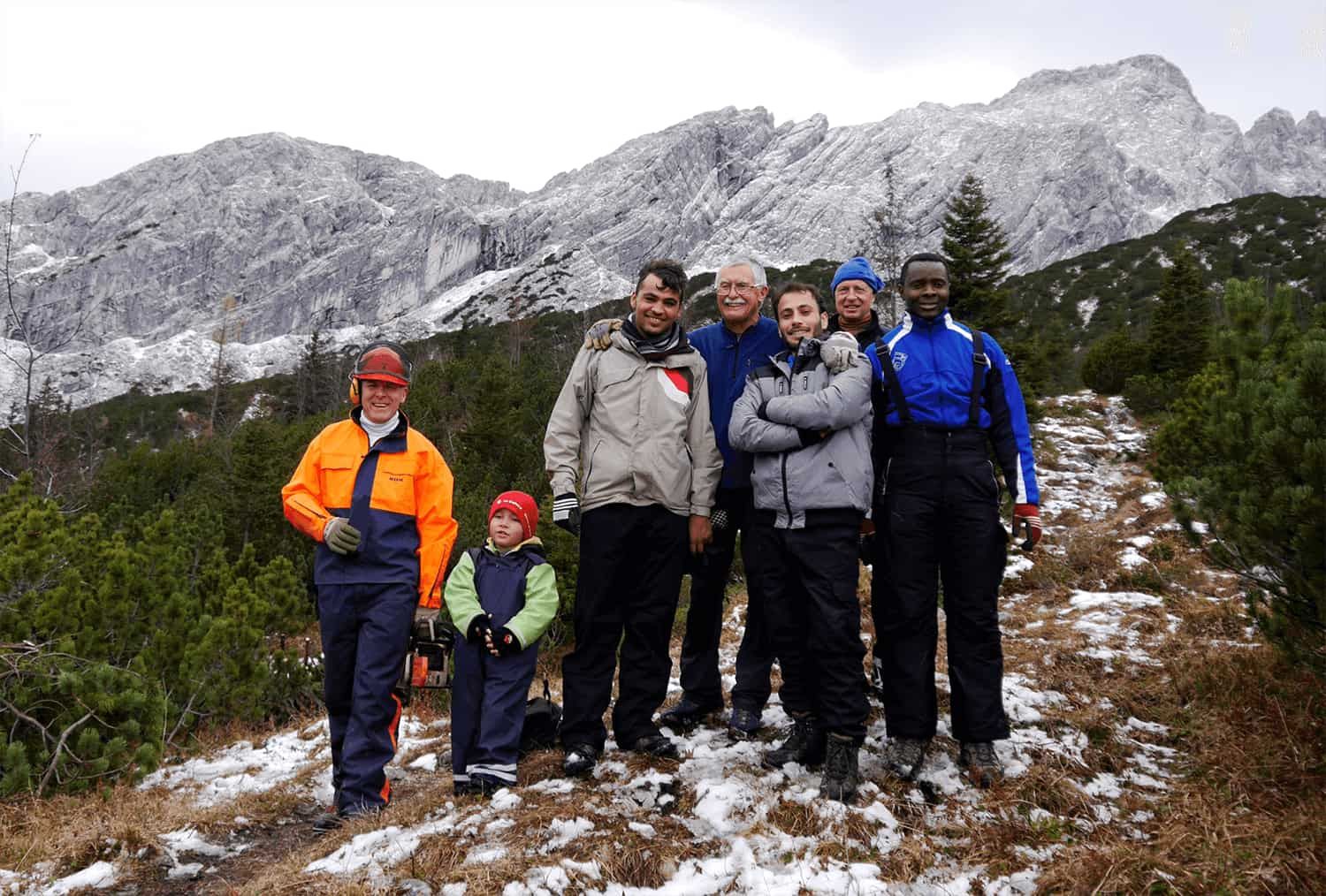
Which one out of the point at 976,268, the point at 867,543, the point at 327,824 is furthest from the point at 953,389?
the point at 976,268

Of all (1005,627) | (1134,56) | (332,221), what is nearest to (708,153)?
(1134,56)

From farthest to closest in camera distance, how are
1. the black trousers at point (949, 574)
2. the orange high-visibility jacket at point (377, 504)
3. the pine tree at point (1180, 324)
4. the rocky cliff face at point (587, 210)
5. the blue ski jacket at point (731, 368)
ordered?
the rocky cliff face at point (587, 210)
the pine tree at point (1180, 324)
the blue ski jacket at point (731, 368)
the orange high-visibility jacket at point (377, 504)
the black trousers at point (949, 574)

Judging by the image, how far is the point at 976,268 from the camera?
53.8 ft

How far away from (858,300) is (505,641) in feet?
7.94

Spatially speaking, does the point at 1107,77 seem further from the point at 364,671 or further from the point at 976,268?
the point at 364,671

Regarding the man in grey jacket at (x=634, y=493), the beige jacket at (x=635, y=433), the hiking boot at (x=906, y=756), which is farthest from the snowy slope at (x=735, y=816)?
the beige jacket at (x=635, y=433)

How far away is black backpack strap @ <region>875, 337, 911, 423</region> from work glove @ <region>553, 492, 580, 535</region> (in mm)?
1541

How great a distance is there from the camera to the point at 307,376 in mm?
43625

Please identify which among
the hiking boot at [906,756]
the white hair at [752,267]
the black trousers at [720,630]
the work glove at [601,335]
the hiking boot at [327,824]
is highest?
the white hair at [752,267]

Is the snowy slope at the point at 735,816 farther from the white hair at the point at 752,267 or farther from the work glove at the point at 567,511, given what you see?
the white hair at the point at 752,267

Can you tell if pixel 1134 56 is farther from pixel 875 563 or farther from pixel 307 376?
pixel 875 563

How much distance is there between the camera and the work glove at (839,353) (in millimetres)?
3014

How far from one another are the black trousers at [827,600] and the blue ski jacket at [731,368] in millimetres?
432

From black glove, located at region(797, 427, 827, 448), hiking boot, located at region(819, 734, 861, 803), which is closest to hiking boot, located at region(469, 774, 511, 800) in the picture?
hiking boot, located at region(819, 734, 861, 803)
